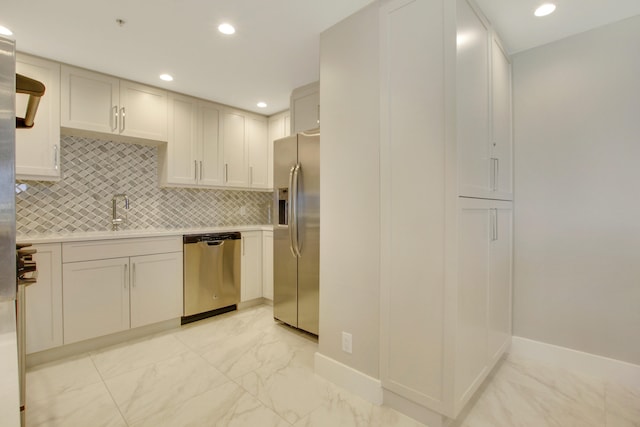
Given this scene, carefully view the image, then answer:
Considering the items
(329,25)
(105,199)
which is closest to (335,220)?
(329,25)

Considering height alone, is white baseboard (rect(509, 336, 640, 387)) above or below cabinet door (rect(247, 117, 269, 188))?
below

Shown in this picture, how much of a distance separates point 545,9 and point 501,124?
2.32 ft

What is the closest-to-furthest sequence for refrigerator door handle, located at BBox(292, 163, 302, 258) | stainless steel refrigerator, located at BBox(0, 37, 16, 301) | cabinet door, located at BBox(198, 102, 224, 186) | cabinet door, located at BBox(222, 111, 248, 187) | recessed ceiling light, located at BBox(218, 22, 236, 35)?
stainless steel refrigerator, located at BBox(0, 37, 16, 301) → recessed ceiling light, located at BBox(218, 22, 236, 35) → refrigerator door handle, located at BBox(292, 163, 302, 258) → cabinet door, located at BBox(198, 102, 224, 186) → cabinet door, located at BBox(222, 111, 248, 187)

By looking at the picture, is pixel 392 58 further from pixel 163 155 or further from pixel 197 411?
pixel 163 155

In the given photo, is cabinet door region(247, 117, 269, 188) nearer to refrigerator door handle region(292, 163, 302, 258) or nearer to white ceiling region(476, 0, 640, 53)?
refrigerator door handle region(292, 163, 302, 258)

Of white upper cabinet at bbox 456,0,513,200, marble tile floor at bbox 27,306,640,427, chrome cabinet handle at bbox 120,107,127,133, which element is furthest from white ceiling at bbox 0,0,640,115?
marble tile floor at bbox 27,306,640,427

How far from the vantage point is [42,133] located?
254 centimetres

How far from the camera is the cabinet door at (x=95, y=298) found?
96.2 inches

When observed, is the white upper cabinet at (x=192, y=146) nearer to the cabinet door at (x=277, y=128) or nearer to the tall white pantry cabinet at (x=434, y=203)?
the cabinet door at (x=277, y=128)

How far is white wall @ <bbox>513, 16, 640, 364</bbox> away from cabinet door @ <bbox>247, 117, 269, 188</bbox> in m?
2.84

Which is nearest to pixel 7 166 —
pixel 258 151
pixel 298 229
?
pixel 298 229

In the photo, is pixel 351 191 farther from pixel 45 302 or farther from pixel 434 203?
pixel 45 302

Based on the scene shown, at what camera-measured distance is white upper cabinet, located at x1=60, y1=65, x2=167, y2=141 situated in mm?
2676

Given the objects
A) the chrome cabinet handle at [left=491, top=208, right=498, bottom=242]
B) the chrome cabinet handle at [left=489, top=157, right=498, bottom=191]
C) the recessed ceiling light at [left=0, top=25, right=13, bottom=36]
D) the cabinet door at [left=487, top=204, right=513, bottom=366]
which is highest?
the recessed ceiling light at [left=0, top=25, right=13, bottom=36]
